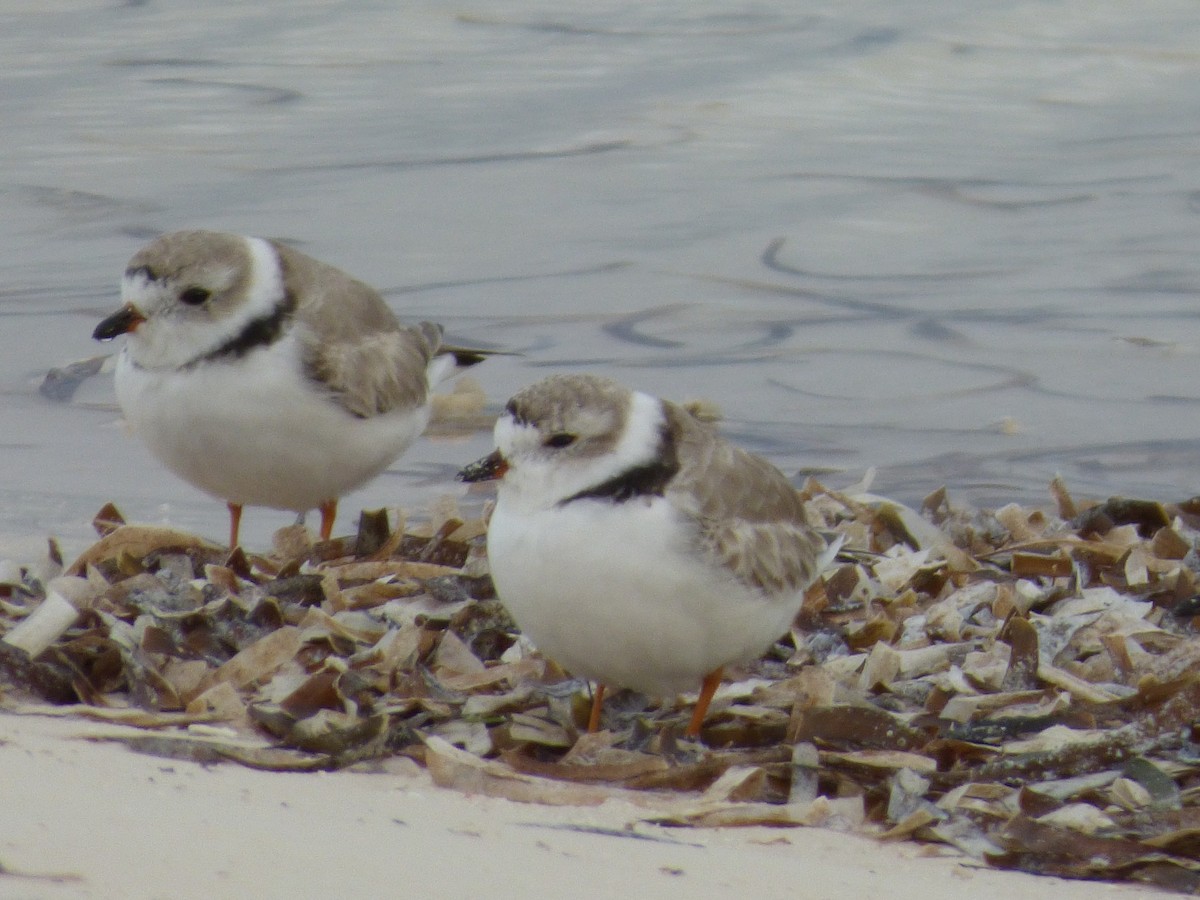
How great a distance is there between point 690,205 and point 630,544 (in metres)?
5.13

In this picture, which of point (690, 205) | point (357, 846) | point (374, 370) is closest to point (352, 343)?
point (374, 370)

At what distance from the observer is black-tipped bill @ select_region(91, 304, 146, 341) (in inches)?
190

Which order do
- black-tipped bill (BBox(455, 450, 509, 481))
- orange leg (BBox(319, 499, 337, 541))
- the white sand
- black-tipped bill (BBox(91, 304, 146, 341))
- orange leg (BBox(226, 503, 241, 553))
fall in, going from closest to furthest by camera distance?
1. the white sand
2. black-tipped bill (BBox(455, 450, 509, 481))
3. black-tipped bill (BBox(91, 304, 146, 341))
4. orange leg (BBox(226, 503, 241, 553))
5. orange leg (BBox(319, 499, 337, 541))

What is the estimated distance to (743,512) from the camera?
12.6 feet

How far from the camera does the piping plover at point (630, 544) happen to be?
354cm

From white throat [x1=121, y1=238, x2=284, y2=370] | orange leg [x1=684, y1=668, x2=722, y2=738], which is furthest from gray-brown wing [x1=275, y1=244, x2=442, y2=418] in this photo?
orange leg [x1=684, y1=668, x2=722, y2=738]

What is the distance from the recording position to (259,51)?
10.3m

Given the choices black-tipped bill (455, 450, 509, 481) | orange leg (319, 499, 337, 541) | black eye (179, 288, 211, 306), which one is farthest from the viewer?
orange leg (319, 499, 337, 541)

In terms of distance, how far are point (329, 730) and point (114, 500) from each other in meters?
2.25

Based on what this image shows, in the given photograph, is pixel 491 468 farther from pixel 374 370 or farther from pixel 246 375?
pixel 374 370

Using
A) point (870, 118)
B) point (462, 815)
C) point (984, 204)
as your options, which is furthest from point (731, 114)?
point (462, 815)

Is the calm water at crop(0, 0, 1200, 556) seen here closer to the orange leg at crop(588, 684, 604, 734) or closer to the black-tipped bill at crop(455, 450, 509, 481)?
the black-tipped bill at crop(455, 450, 509, 481)

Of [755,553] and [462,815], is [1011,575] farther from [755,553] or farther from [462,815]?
[462,815]

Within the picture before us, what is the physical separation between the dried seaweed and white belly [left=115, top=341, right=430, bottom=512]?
0.60 ft
